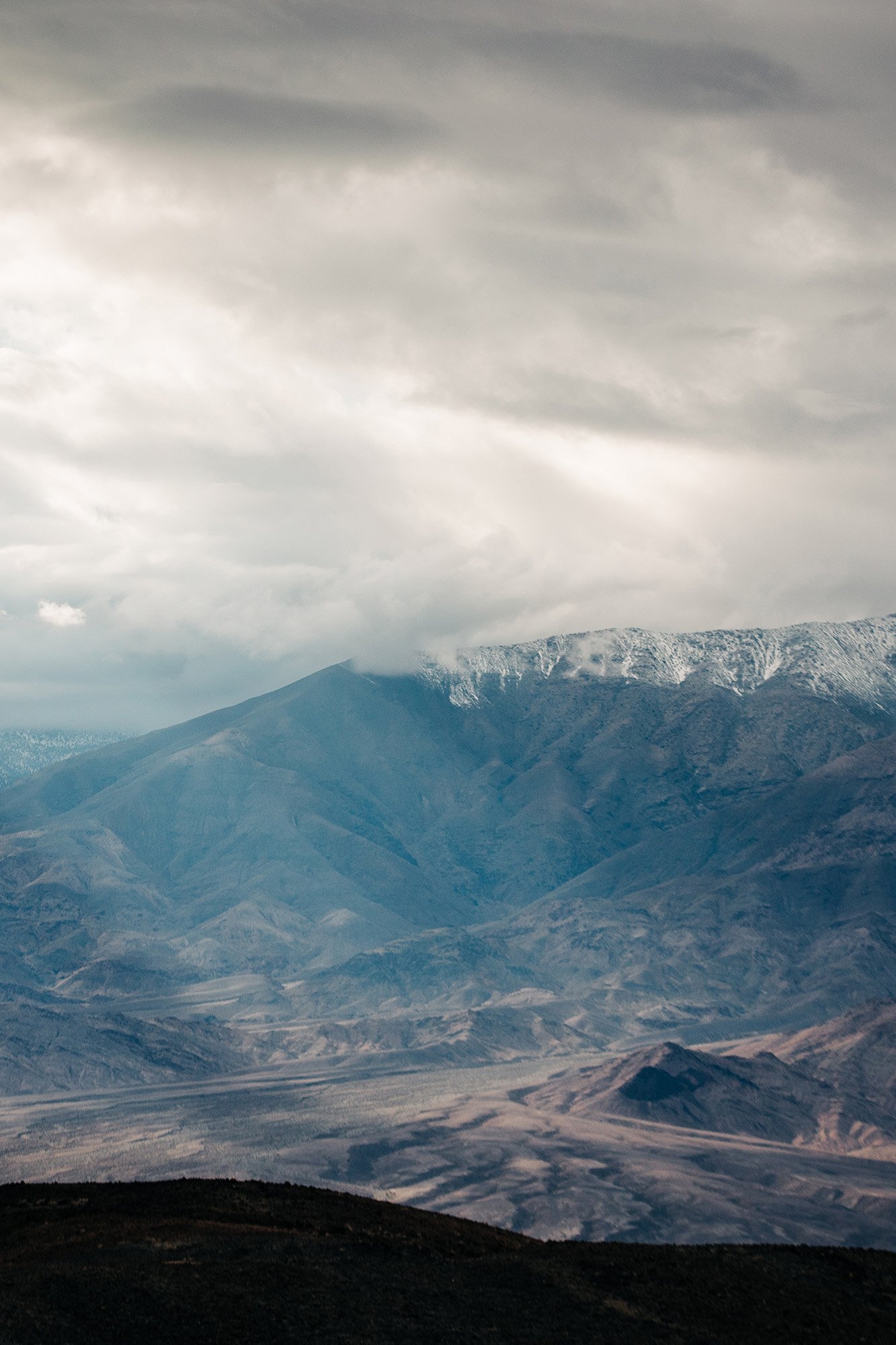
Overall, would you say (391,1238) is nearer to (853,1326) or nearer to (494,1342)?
(494,1342)

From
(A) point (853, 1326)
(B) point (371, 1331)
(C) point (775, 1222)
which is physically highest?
(B) point (371, 1331)

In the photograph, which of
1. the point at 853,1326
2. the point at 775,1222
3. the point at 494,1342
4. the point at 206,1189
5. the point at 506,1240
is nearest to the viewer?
the point at 494,1342

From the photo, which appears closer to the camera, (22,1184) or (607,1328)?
(607,1328)

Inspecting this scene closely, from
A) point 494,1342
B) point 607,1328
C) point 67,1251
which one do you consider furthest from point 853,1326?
point 67,1251

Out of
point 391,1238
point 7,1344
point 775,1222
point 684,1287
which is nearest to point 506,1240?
point 391,1238

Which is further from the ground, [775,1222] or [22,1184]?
[22,1184]

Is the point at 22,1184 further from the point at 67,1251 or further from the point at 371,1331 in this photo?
the point at 371,1331

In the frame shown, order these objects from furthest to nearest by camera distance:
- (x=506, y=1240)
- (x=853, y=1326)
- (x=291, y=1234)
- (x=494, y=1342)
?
1. (x=506, y=1240)
2. (x=291, y=1234)
3. (x=853, y=1326)
4. (x=494, y=1342)
